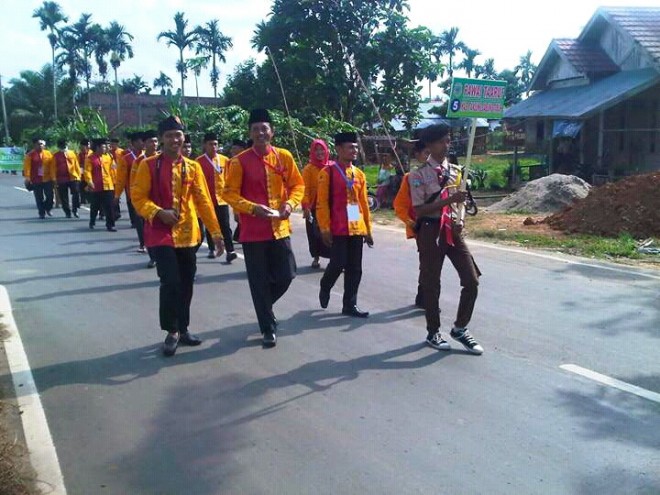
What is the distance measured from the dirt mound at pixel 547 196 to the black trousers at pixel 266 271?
33.9 ft

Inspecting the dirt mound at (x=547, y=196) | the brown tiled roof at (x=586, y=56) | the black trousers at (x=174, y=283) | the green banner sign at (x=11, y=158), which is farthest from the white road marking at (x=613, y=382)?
the green banner sign at (x=11, y=158)

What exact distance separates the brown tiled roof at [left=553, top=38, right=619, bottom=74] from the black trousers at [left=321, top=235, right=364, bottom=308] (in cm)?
1859

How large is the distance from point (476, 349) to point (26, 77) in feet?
169

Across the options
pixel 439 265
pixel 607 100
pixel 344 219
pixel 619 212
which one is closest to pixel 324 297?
pixel 344 219

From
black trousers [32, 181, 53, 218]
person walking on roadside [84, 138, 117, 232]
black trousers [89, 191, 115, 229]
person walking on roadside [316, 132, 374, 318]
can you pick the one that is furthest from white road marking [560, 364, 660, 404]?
black trousers [32, 181, 53, 218]

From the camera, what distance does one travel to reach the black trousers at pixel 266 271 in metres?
5.69

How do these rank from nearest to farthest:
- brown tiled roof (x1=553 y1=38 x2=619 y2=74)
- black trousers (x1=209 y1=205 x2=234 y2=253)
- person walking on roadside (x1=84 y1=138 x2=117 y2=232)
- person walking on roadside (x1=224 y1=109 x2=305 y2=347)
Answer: person walking on roadside (x1=224 y1=109 x2=305 y2=347) → black trousers (x1=209 y1=205 x2=234 y2=253) → person walking on roadside (x1=84 y1=138 x2=117 y2=232) → brown tiled roof (x1=553 y1=38 x2=619 y2=74)

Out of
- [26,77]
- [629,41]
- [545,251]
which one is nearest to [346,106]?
[629,41]

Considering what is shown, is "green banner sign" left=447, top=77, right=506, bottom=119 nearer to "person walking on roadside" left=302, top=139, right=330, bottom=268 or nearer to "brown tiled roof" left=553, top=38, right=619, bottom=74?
"person walking on roadside" left=302, top=139, right=330, bottom=268

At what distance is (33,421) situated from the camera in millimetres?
4266

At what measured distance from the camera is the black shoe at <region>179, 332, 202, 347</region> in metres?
5.80

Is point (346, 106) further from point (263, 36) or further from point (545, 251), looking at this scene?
point (545, 251)

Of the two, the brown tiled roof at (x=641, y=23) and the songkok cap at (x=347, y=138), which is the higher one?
the brown tiled roof at (x=641, y=23)

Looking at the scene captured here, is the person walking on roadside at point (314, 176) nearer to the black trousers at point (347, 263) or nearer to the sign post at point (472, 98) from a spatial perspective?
the black trousers at point (347, 263)
